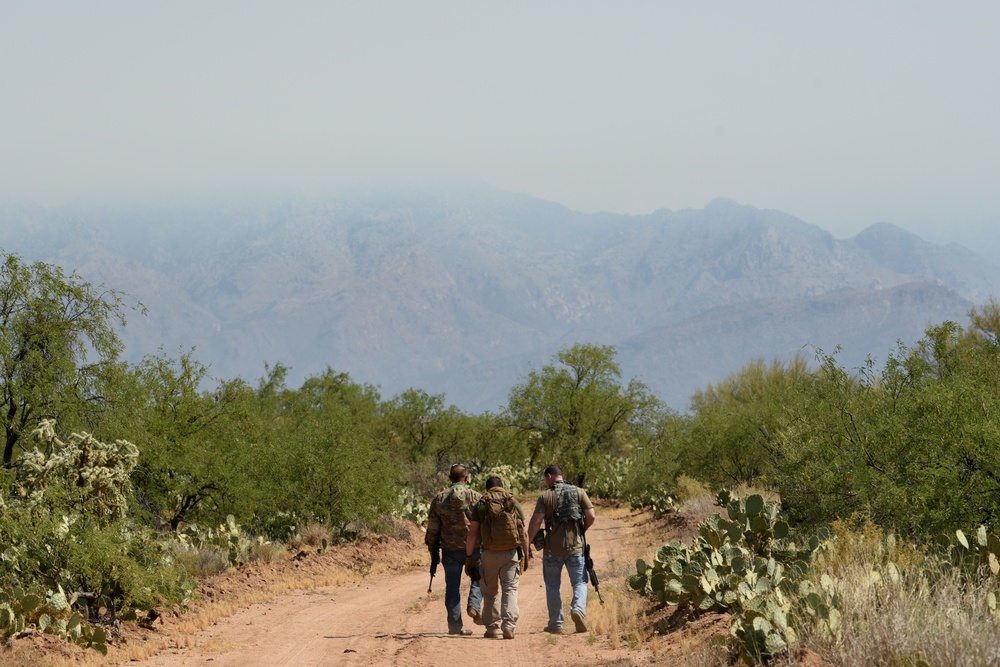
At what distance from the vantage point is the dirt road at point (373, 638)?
1042cm

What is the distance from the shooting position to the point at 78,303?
1800 centimetres

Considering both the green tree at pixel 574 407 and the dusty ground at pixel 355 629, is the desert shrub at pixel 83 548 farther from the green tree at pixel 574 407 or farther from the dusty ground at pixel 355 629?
the green tree at pixel 574 407

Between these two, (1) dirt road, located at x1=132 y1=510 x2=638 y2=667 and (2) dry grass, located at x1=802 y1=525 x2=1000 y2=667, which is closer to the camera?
(2) dry grass, located at x1=802 y1=525 x2=1000 y2=667

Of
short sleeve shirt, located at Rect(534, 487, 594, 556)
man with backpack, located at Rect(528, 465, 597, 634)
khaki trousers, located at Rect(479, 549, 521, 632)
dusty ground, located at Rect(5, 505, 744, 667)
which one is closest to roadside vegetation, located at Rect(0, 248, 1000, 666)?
dusty ground, located at Rect(5, 505, 744, 667)

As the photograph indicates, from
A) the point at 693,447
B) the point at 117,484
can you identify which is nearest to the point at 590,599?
the point at 117,484

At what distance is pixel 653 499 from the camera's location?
3325 centimetres

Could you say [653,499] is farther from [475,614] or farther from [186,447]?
[475,614]

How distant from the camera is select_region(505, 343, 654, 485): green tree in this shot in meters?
44.8

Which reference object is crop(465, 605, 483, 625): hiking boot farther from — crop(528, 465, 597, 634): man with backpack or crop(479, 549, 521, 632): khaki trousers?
crop(528, 465, 597, 634): man with backpack

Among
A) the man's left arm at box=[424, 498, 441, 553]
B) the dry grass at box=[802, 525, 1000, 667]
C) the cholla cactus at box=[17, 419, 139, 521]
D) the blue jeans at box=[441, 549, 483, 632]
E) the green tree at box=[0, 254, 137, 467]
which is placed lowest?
the blue jeans at box=[441, 549, 483, 632]

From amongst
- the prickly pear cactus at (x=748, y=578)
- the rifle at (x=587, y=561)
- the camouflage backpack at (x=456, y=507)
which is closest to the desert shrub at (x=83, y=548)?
the camouflage backpack at (x=456, y=507)

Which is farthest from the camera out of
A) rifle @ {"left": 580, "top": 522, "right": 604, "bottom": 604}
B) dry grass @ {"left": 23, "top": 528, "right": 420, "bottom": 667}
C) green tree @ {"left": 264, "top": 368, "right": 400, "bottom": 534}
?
green tree @ {"left": 264, "top": 368, "right": 400, "bottom": 534}

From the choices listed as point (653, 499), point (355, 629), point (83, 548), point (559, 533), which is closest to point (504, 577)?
point (559, 533)

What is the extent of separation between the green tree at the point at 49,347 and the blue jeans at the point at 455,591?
8.66m
